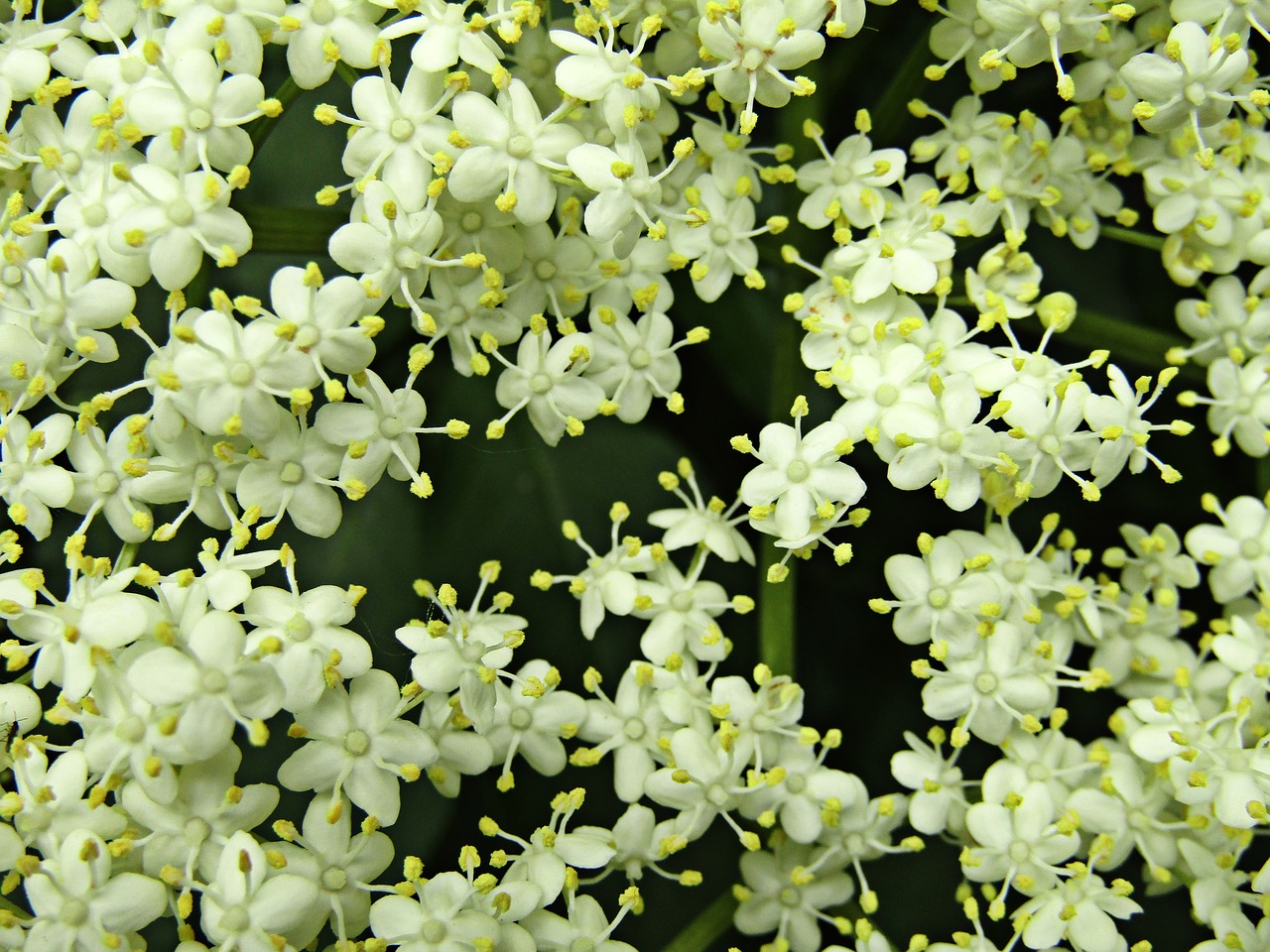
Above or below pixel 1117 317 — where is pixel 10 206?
above

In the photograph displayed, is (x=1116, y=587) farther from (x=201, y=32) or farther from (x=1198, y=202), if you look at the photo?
(x=201, y=32)

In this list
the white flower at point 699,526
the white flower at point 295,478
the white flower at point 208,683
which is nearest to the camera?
the white flower at point 208,683

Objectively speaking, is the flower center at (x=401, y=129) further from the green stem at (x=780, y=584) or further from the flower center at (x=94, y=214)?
the green stem at (x=780, y=584)

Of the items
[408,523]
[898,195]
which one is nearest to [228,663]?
[408,523]

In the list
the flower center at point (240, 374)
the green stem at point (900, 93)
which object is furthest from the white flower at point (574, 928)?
the green stem at point (900, 93)

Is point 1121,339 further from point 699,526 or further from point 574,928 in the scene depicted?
point 574,928

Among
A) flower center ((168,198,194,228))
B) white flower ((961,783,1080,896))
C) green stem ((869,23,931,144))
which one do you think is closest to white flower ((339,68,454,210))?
flower center ((168,198,194,228))
